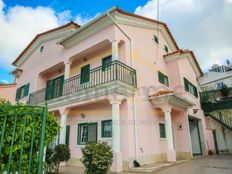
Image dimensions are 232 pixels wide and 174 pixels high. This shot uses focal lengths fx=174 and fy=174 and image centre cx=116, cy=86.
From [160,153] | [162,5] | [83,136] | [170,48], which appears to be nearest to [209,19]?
[170,48]

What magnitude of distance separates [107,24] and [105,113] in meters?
5.13

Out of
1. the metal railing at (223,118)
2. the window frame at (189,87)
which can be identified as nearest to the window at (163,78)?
the window frame at (189,87)

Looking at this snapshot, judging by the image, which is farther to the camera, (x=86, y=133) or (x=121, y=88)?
(x=86, y=133)

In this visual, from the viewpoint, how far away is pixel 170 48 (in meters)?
16.3

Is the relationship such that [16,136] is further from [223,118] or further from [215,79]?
[215,79]

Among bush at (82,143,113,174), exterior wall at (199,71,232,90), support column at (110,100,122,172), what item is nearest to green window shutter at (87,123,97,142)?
support column at (110,100,122,172)

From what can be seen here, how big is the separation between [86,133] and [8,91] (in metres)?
15.0

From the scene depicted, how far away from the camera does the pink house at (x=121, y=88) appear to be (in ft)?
29.1

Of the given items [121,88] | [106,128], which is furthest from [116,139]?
[121,88]

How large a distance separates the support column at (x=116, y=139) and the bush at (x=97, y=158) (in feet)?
3.97

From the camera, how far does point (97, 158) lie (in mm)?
6254

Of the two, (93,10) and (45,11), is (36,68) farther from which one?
(93,10)

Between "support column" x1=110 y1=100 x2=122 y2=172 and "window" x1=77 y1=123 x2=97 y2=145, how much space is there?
8.64ft

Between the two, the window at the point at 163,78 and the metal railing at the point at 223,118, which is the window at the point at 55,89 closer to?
the window at the point at 163,78
